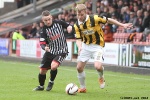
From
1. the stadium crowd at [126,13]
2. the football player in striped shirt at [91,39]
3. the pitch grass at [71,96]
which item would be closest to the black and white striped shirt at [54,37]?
the football player in striped shirt at [91,39]

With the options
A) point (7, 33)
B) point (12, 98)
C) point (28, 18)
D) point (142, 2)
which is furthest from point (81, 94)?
point (28, 18)

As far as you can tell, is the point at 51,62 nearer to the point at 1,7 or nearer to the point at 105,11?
the point at 105,11

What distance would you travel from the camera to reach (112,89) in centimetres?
1433

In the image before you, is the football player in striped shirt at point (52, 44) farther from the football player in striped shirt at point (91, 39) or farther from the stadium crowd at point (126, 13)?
the stadium crowd at point (126, 13)

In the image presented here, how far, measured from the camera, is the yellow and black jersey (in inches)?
515

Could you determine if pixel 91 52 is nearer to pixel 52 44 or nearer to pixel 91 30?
pixel 91 30

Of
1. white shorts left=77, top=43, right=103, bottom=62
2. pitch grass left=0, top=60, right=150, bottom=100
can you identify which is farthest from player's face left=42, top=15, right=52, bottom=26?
pitch grass left=0, top=60, right=150, bottom=100

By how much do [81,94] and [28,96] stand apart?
4.83 feet

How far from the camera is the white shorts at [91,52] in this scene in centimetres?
1312

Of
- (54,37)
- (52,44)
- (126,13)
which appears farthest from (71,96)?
(126,13)

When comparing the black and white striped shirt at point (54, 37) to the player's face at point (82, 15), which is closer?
the player's face at point (82, 15)

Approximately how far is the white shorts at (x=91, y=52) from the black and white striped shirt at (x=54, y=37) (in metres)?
0.60

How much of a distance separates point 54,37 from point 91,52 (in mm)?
1095

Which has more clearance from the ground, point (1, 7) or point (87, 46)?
point (1, 7)
